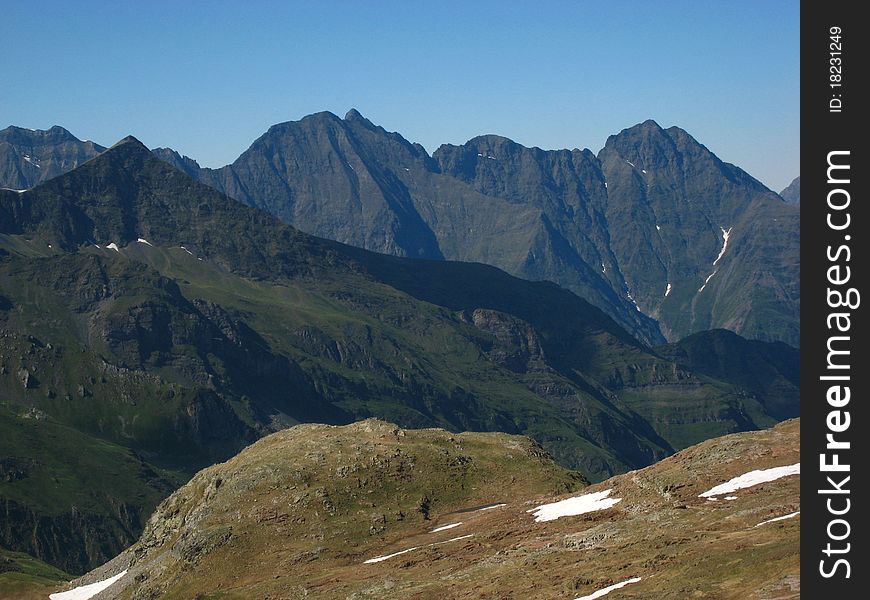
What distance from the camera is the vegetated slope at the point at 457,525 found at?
8175 cm

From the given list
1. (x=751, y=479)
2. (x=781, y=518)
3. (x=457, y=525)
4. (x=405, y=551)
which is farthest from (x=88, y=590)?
(x=781, y=518)

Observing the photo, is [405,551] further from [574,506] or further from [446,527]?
[574,506]

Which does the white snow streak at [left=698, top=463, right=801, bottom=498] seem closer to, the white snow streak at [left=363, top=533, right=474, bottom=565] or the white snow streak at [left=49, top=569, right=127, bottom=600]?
the white snow streak at [left=363, top=533, right=474, bottom=565]

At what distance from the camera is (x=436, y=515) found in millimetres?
127750

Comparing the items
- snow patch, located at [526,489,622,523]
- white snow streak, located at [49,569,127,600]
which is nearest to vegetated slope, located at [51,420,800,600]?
snow patch, located at [526,489,622,523]

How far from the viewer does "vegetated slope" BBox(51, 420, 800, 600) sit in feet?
268

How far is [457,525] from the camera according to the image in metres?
120

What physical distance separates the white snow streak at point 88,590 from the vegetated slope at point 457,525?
171cm

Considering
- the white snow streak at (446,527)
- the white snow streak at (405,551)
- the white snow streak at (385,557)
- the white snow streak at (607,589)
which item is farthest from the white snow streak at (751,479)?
the white snow streak at (385,557)
